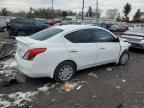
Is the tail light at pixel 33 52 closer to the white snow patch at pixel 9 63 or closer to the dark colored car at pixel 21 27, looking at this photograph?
the white snow patch at pixel 9 63

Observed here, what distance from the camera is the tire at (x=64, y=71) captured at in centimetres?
561

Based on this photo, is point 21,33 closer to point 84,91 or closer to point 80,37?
point 80,37

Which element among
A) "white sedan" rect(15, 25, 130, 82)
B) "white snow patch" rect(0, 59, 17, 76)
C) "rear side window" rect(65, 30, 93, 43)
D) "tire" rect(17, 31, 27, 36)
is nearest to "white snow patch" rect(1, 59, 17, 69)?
"white snow patch" rect(0, 59, 17, 76)

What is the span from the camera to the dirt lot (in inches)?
182

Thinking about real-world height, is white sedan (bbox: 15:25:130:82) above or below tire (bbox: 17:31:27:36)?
above

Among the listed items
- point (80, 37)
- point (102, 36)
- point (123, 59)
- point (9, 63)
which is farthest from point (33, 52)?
point (123, 59)

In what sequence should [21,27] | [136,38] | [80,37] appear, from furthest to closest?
[21,27], [136,38], [80,37]

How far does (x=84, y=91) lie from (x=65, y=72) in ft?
2.82

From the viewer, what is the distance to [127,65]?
792cm

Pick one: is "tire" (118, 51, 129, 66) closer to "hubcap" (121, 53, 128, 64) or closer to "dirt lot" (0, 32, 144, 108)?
"hubcap" (121, 53, 128, 64)

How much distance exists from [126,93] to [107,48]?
1.97 m

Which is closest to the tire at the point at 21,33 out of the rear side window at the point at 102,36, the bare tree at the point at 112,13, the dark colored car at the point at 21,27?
the dark colored car at the point at 21,27

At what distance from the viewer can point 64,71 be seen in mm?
5793

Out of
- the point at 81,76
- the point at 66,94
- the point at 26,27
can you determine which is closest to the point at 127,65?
the point at 81,76
